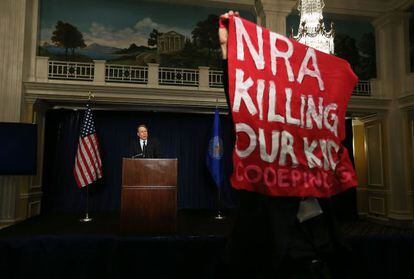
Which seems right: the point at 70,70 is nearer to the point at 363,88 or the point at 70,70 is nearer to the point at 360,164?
the point at 363,88

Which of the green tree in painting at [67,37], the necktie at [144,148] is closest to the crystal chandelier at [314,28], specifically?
the necktie at [144,148]

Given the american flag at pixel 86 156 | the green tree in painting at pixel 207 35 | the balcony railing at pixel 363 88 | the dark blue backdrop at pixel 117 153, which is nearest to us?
the american flag at pixel 86 156

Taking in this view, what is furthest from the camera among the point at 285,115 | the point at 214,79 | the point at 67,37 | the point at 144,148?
the point at 214,79

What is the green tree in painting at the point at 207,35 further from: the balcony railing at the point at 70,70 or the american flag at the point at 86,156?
the american flag at the point at 86,156

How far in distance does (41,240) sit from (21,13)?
5.83 meters

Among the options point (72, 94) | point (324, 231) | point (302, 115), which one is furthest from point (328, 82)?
point (72, 94)

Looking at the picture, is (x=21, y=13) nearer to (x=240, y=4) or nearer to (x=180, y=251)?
(x=240, y=4)

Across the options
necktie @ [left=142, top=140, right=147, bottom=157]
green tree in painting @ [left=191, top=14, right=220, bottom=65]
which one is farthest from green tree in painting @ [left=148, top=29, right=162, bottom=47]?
necktie @ [left=142, top=140, right=147, bottom=157]

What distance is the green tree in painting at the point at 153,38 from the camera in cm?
841

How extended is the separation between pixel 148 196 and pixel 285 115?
147 inches

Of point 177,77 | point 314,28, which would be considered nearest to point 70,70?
point 177,77

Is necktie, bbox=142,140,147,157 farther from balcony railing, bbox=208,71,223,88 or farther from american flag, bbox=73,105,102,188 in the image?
balcony railing, bbox=208,71,223,88

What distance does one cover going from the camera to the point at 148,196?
4.78m

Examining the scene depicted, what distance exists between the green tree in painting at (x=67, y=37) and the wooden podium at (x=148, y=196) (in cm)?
460
